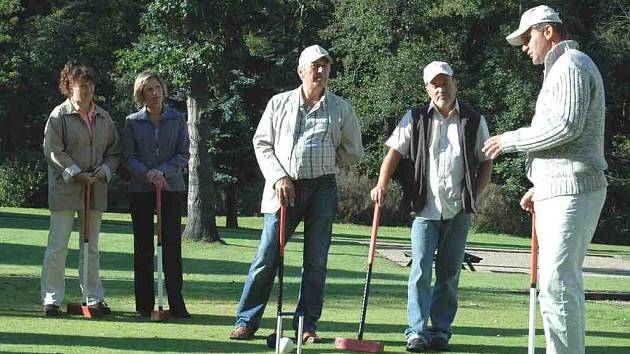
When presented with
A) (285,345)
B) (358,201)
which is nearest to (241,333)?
(285,345)

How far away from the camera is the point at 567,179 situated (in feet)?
21.4

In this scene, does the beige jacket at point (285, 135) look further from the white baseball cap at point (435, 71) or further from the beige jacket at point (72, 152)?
the beige jacket at point (72, 152)

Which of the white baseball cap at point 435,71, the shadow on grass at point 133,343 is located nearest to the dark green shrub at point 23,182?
the shadow on grass at point 133,343

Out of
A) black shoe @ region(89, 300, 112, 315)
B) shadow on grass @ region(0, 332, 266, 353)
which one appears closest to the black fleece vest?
shadow on grass @ region(0, 332, 266, 353)

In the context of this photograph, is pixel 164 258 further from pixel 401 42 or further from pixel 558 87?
pixel 401 42

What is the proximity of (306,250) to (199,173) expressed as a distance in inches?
628

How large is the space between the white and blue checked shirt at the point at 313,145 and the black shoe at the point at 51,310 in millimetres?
2707

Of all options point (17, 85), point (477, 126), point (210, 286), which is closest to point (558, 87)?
point (477, 126)

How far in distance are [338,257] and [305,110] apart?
12.7 m

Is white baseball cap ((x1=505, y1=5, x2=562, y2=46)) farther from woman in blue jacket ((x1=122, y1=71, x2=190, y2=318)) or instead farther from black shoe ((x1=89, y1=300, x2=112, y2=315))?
black shoe ((x1=89, y1=300, x2=112, y2=315))

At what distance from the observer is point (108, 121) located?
10.3m

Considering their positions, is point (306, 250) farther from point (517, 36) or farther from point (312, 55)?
point (517, 36)

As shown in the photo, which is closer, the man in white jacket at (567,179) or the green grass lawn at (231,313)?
the man in white jacket at (567,179)

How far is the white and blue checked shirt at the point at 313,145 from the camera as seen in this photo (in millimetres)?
8469
